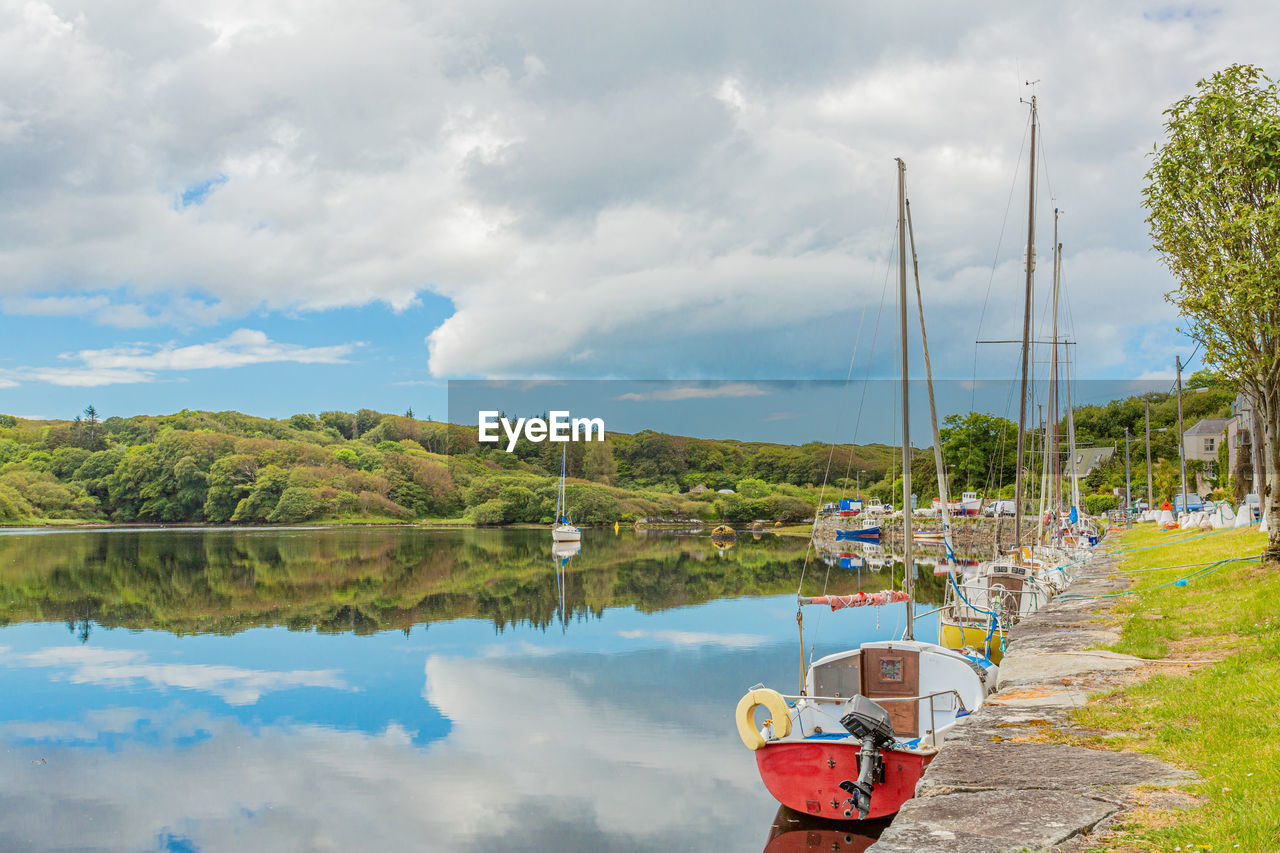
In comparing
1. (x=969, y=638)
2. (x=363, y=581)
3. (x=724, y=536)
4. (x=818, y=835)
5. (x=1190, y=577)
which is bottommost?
(x=724, y=536)

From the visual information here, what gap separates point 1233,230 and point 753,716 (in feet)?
40.7

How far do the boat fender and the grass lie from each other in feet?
12.5

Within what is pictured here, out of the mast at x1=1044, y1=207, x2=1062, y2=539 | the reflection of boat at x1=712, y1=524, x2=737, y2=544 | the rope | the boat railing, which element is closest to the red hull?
the boat railing

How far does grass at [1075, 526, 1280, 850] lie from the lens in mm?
5418

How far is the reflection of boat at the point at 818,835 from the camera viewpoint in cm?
1195

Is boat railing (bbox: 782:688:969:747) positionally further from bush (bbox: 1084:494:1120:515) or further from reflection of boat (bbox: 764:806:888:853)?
bush (bbox: 1084:494:1120:515)

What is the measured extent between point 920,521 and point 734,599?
2142 inches

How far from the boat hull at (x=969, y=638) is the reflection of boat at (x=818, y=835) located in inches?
359

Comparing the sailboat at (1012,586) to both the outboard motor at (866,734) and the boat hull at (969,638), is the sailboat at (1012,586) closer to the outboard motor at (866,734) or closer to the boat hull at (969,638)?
the boat hull at (969,638)

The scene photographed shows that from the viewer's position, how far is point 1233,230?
1634 centimetres

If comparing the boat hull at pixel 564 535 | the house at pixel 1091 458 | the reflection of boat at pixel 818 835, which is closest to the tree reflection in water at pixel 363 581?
the boat hull at pixel 564 535

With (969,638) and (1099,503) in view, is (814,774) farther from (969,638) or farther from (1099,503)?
(1099,503)

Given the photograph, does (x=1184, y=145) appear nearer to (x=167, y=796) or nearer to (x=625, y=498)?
(x=167, y=796)

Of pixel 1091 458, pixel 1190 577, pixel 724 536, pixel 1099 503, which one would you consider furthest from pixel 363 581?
pixel 1091 458
